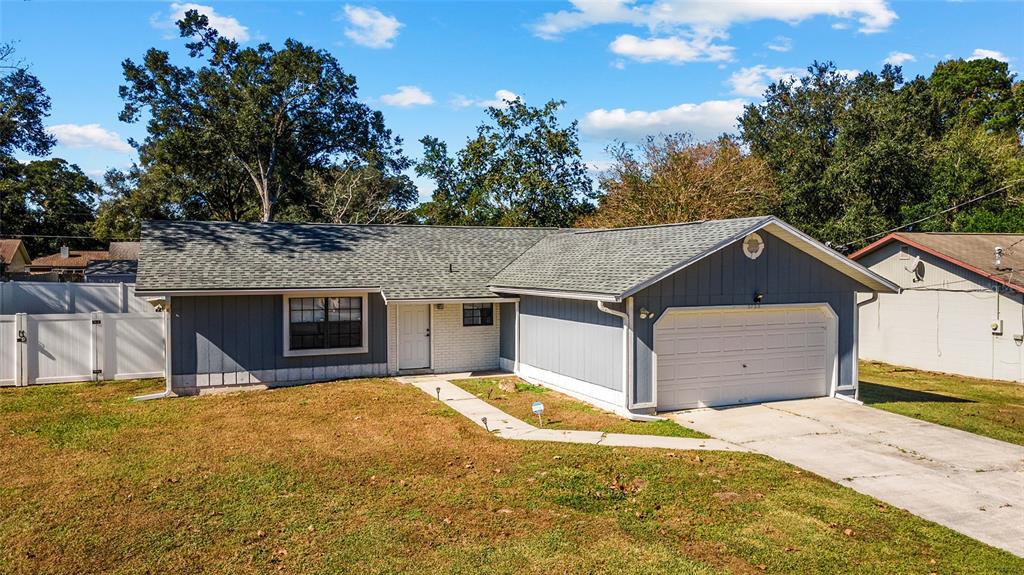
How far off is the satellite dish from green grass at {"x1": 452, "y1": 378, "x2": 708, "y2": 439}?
3798mm

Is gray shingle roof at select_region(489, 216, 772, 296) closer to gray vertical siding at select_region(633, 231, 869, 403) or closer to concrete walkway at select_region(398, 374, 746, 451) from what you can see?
gray vertical siding at select_region(633, 231, 869, 403)

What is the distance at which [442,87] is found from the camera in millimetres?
24375

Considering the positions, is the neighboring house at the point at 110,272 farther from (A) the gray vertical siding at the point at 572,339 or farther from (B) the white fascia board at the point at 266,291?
(A) the gray vertical siding at the point at 572,339

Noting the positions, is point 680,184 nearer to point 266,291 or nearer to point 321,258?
point 321,258

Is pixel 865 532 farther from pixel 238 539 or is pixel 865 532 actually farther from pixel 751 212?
pixel 751 212

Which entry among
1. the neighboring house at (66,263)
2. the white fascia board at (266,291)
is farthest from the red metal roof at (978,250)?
the neighboring house at (66,263)

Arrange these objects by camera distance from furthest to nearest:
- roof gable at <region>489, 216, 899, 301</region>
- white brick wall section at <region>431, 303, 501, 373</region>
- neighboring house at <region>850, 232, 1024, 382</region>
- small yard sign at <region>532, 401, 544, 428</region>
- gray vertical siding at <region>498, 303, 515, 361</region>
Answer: neighboring house at <region>850, 232, 1024, 382</region>, white brick wall section at <region>431, 303, 501, 373</region>, gray vertical siding at <region>498, 303, 515, 361</region>, roof gable at <region>489, 216, 899, 301</region>, small yard sign at <region>532, 401, 544, 428</region>

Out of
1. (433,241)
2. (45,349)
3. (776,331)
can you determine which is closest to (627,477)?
(776,331)

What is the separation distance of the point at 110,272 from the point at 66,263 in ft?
74.6

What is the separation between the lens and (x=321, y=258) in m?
16.9

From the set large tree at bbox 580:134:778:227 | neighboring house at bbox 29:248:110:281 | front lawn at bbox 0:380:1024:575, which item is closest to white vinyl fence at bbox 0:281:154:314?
front lawn at bbox 0:380:1024:575

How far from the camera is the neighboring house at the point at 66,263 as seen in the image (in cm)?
5169

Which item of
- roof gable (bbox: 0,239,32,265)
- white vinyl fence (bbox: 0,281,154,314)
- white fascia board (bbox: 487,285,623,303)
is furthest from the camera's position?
roof gable (bbox: 0,239,32,265)

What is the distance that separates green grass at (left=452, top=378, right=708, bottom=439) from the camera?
436 inches
